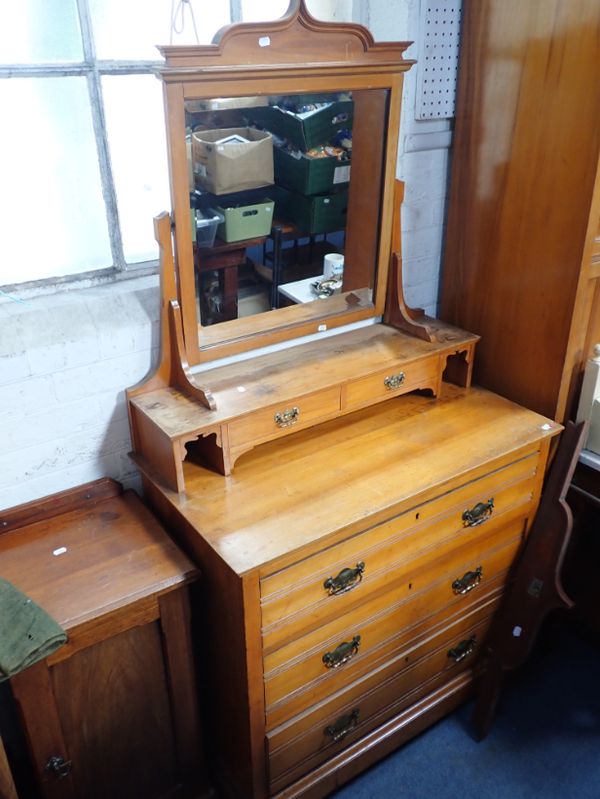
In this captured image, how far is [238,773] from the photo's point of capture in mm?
1906

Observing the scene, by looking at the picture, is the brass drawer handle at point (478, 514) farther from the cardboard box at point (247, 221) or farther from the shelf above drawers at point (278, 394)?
the cardboard box at point (247, 221)

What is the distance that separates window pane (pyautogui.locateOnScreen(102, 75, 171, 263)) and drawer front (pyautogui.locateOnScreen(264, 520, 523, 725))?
110 centimetres

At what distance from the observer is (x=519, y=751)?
7.15ft

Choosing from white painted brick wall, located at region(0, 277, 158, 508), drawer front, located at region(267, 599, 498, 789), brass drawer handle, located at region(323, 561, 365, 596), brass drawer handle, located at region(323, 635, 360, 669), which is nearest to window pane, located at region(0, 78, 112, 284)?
white painted brick wall, located at region(0, 277, 158, 508)

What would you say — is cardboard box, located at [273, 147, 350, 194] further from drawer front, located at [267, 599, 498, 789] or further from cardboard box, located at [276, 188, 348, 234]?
drawer front, located at [267, 599, 498, 789]

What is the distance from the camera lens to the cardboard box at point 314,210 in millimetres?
1903

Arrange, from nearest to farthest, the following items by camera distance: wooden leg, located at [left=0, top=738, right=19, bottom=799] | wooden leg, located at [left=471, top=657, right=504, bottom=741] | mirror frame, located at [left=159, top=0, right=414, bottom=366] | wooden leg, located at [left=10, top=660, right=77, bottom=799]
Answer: wooden leg, located at [left=0, top=738, right=19, bottom=799], wooden leg, located at [left=10, top=660, right=77, bottom=799], mirror frame, located at [left=159, top=0, right=414, bottom=366], wooden leg, located at [left=471, top=657, right=504, bottom=741]

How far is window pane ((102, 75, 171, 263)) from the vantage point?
1.79m

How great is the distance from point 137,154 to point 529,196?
107cm

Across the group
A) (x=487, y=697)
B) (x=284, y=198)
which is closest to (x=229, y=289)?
(x=284, y=198)

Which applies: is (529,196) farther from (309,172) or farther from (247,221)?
(247,221)

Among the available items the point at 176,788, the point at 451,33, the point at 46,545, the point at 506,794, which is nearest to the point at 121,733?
the point at 176,788

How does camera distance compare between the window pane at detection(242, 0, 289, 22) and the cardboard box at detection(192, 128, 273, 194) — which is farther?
the window pane at detection(242, 0, 289, 22)

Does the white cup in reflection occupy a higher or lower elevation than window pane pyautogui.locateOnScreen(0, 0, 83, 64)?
lower
